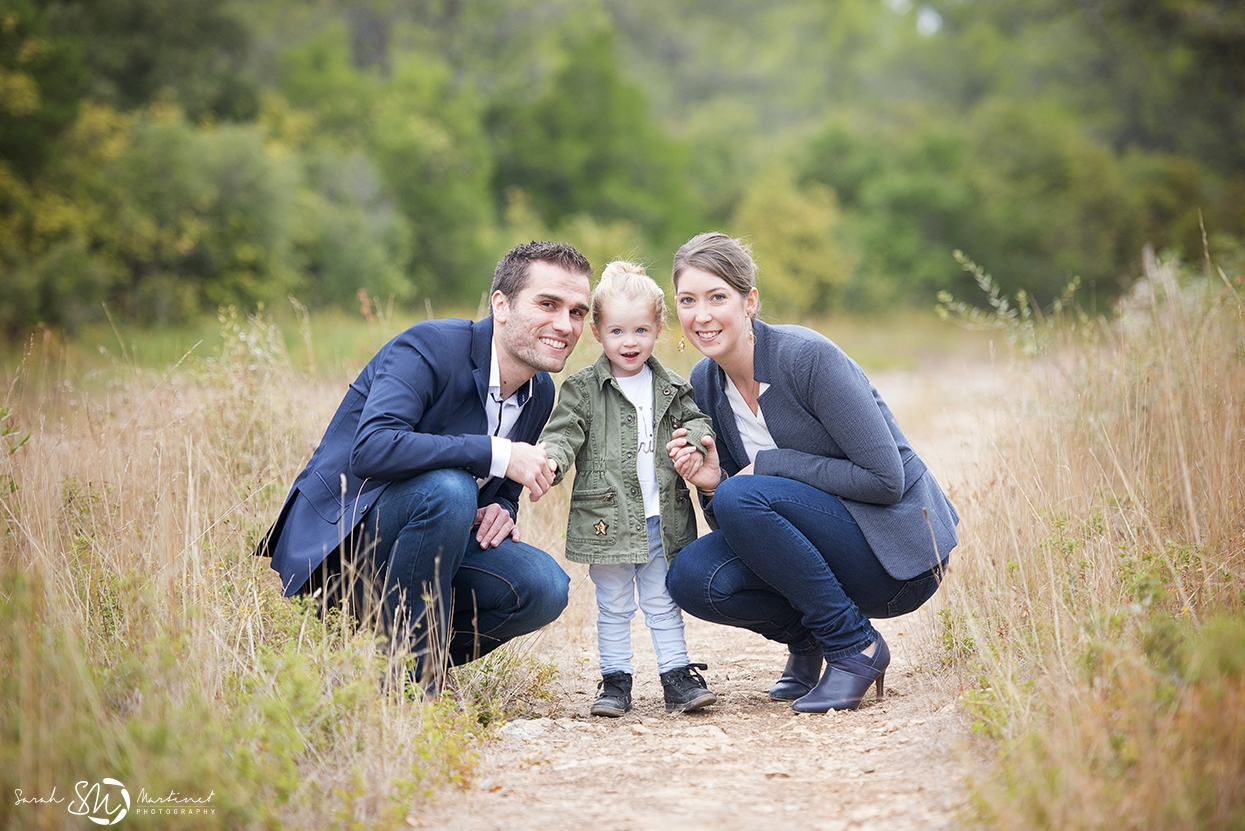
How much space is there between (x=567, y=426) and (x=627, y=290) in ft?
1.65

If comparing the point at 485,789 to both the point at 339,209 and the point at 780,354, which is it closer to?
the point at 780,354

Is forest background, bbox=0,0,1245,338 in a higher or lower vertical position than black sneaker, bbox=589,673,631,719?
higher

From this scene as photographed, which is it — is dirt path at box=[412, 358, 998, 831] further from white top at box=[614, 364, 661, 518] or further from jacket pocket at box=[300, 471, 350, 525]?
jacket pocket at box=[300, 471, 350, 525]

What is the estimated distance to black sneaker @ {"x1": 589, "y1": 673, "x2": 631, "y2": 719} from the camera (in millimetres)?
3408

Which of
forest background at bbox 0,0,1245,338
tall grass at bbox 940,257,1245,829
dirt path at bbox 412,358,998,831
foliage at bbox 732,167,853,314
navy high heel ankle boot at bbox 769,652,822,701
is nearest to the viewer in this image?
tall grass at bbox 940,257,1245,829

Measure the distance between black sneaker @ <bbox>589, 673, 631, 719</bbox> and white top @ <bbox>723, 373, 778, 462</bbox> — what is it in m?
0.87

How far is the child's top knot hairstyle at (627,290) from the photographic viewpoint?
3486 mm

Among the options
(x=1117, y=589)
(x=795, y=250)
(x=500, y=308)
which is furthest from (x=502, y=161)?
(x=1117, y=589)

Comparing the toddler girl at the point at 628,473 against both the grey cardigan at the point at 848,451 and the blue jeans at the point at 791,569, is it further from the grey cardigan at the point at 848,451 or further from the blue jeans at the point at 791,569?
the grey cardigan at the point at 848,451

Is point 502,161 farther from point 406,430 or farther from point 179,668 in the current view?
point 179,668

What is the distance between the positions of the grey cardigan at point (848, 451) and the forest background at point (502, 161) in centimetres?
854

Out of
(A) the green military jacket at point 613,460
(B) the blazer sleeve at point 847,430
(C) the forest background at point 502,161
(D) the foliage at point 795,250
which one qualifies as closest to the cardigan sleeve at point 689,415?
(A) the green military jacket at point 613,460

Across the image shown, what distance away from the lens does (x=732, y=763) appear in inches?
114

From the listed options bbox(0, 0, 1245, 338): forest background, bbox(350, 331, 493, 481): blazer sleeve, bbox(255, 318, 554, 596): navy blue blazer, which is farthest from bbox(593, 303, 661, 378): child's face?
bbox(0, 0, 1245, 338): forest background
